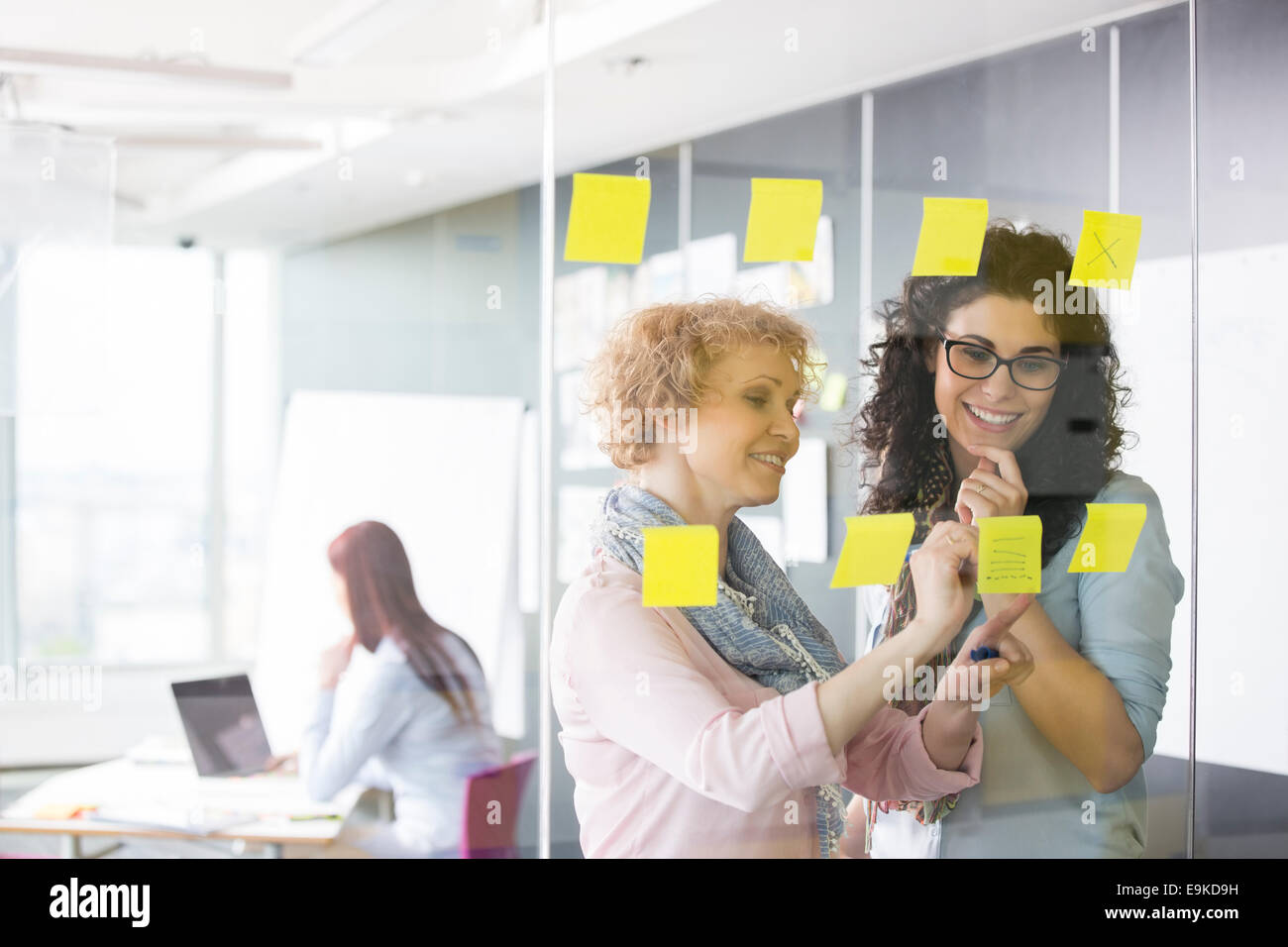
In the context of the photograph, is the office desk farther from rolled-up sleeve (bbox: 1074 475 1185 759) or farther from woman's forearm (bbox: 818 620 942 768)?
rolled-up sleeve (bbox: 1074 475 1185 759)

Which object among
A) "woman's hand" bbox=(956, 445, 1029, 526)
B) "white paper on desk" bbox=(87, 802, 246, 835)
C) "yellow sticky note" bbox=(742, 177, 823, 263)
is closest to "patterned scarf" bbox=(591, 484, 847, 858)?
"woman's hand" bbox=(956, 445, 1029, 526)

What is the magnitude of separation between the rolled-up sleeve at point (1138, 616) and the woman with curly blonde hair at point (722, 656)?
20cm

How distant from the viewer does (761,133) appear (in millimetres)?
1921

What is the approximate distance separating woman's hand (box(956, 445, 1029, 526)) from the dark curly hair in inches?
0.6

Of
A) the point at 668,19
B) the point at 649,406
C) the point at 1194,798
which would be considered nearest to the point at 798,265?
the point at 649,406

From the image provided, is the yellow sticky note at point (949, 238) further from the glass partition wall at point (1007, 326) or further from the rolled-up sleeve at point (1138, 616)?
the rolled-up sleeve at point (1138, 616)

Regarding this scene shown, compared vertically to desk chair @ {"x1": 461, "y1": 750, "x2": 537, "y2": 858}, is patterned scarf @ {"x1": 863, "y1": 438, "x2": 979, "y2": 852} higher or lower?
higher

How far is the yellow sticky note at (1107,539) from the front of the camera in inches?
76.8

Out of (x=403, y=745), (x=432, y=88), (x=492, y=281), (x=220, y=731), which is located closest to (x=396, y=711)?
(x=403, y=745)

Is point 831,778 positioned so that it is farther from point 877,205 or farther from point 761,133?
point 761,133

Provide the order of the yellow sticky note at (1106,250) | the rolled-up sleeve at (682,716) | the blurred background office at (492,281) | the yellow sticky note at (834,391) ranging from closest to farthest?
1. the rolled-up sleeve at (682,716)
2. the blurred background office at (492,281)
3. the yellow sticky note at (834,391)
4. the yellow sticky note at (1106,250)

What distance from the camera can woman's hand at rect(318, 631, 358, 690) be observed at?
190cm

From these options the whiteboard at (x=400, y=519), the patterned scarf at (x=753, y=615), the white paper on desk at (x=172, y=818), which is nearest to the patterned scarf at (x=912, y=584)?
the patterned scarf at (x=753, y=615)
